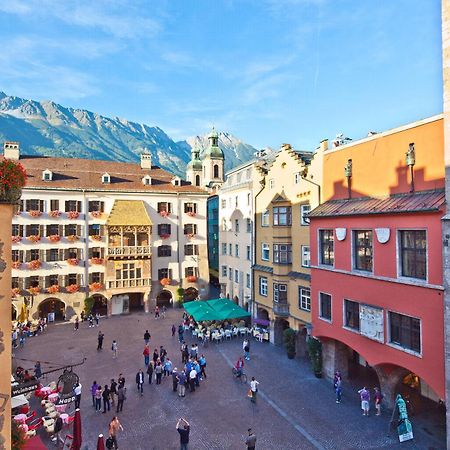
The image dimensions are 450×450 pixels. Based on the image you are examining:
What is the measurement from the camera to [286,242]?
30.8 metres

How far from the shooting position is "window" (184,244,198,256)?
4750cm

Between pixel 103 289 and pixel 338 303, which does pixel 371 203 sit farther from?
pixel 103 289

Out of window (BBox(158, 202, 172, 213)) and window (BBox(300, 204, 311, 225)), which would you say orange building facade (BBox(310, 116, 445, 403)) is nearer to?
window (BBox(300, 204, 311, 225))

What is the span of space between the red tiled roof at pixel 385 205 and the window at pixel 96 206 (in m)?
28.2

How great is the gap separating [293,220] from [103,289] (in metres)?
25.8

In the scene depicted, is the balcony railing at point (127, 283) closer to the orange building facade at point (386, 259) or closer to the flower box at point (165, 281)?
the flower box at point (165, 281)

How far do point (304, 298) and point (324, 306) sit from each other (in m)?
4.16

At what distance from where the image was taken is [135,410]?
804 inches

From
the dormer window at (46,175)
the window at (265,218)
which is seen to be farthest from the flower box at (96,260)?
the window at (265,218)

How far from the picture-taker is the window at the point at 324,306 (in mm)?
23703

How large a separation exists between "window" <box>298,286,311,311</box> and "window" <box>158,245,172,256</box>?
22.2m

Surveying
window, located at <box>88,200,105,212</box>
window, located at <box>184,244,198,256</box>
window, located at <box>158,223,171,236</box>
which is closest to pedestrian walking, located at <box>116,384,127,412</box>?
window, located at <box>158,223,171,236</box>

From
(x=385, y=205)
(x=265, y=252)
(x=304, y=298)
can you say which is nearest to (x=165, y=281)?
(x=265, y=252)

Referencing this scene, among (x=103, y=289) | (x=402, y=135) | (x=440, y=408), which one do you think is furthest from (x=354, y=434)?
(x=103, y=289)
